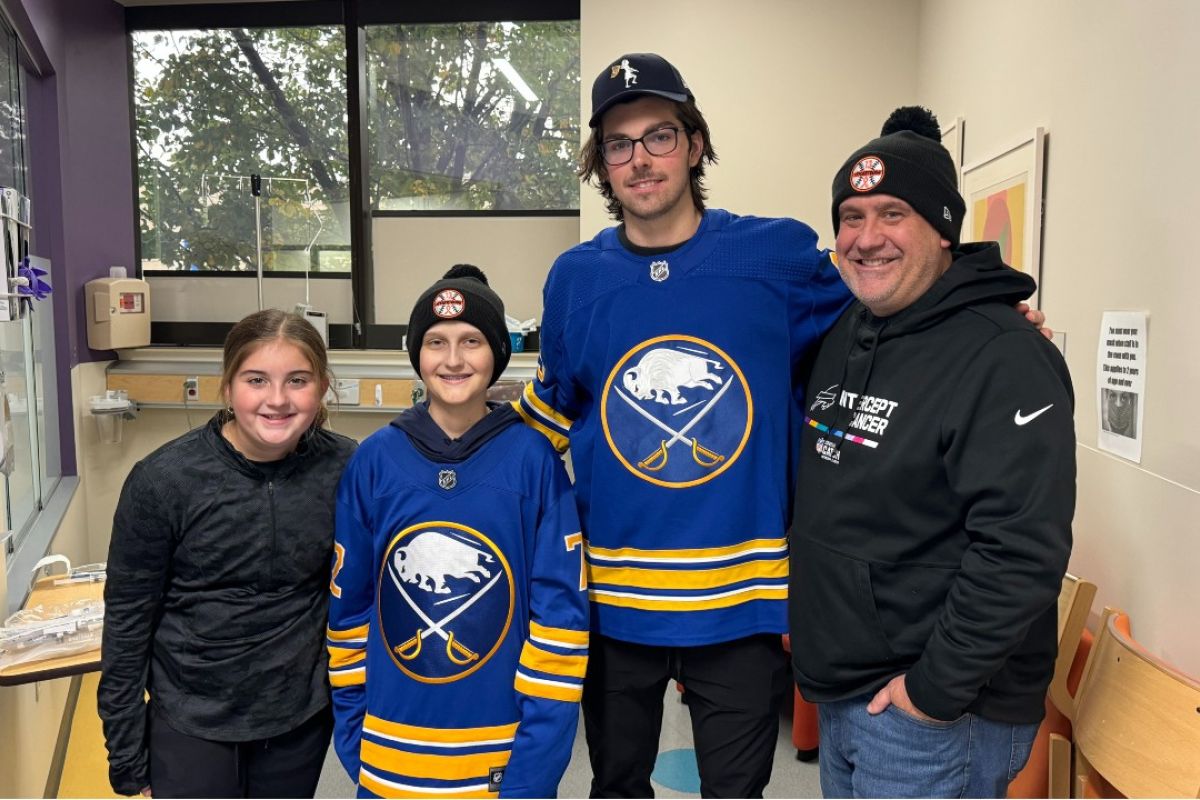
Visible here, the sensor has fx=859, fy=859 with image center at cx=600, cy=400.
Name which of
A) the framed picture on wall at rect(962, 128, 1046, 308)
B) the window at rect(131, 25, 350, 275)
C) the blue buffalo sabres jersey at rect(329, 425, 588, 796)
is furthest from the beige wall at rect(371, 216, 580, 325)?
the blue buffalo sabres jersey at rect(329, 425, 588, 796)

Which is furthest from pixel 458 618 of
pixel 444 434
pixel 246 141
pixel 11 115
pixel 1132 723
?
pixel 246 141

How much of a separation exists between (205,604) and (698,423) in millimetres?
905

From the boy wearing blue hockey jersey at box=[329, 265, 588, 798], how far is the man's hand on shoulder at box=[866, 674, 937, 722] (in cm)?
46

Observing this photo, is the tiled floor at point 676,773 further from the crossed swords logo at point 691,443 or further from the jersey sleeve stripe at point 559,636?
the crossed swords logo at point 691,443

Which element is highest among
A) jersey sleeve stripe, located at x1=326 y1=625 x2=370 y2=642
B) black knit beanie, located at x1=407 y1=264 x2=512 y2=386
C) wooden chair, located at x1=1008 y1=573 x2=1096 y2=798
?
black knit beanie, located at x1=407 y1=264 x2=512 y2=386

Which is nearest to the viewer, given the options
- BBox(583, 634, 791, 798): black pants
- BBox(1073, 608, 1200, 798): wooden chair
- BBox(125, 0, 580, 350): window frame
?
BBox(1073, 608, 1200, 798): wooden chair

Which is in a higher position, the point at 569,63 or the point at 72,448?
the point at 569,63

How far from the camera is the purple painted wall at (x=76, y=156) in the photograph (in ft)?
11.7

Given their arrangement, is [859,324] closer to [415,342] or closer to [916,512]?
[916,512]

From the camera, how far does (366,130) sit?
4238 millimetres

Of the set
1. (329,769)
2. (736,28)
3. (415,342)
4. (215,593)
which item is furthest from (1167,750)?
(736,28)

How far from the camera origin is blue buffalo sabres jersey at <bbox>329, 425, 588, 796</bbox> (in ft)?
4.64

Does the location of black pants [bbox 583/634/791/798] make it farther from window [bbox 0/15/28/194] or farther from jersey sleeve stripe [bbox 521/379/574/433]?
window [bbox 0/15/28/194]

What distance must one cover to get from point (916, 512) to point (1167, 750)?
0.65 meters
